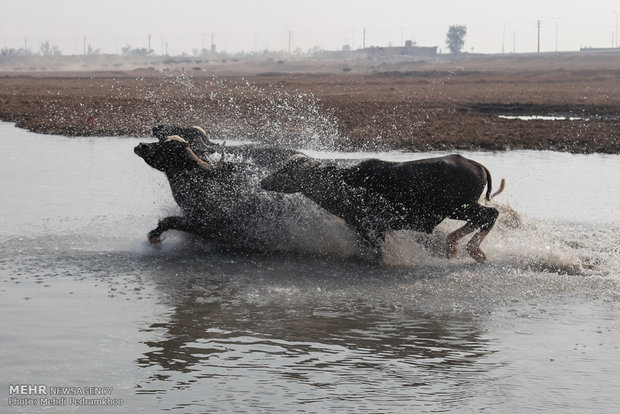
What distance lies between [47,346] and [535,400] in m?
3.69

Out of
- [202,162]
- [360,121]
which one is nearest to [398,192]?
[202,162]

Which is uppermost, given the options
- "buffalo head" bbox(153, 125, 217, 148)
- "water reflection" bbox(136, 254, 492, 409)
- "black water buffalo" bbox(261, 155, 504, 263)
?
"buffalo head" bbox(153, 125, 217, 148)

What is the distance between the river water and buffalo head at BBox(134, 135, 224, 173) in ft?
3.00

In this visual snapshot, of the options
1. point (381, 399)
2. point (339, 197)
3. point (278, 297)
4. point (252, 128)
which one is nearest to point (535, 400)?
point (381, 399)

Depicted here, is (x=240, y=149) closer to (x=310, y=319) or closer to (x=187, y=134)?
(x=187, y=134)

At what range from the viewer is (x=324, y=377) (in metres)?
6.14

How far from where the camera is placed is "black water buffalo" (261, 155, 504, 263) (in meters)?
9.45

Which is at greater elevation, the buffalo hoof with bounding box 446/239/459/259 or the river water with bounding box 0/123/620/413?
the buffalo hoof with bounding box 446/239/459/259

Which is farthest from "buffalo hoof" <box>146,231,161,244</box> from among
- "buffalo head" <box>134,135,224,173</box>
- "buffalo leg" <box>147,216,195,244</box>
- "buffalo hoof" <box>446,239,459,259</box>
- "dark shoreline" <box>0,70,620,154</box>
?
"dark shoreline" <box>0,70,620,154</box>

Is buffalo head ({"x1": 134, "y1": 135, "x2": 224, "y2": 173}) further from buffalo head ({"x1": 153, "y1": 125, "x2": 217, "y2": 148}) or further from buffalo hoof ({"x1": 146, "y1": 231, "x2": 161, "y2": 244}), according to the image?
buffalo hoof ({"x1": 146, "y1": 231, "x2": 161, "y2": 244})

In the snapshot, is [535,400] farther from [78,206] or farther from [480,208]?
[78,206]

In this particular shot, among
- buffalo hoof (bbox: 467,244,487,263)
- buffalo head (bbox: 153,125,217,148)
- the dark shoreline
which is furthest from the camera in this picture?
the dark shoreline

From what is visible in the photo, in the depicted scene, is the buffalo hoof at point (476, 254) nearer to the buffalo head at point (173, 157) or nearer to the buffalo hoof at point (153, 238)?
the buffalo head at point (173, 157)

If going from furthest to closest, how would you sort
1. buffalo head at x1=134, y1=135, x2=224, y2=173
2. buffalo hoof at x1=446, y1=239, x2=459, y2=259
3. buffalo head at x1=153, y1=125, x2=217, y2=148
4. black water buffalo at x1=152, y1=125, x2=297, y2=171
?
buffalo head at x1=153, y1=125, x2=217, y2=148, black water buffalo at x1=152, y1=125, x2=297, y2=171, buffalo head at x1=134, y1=135, x2=224, y2=173, buffalo hoof at x1=446, y1=239, x2=459, y2=259
